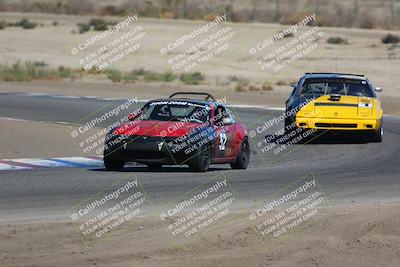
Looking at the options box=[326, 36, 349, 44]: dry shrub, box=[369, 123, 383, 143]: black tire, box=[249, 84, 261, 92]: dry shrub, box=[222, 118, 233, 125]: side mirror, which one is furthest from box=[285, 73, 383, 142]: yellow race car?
box=[326, 36, 349, 44]: dry shrub

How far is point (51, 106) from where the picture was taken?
31.5m

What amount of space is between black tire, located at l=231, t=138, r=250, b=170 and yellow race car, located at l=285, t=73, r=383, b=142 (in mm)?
4325

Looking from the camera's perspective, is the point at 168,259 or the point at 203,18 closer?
the point at 168,259

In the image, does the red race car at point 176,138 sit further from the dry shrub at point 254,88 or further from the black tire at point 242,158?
the dry shrub at point 254,88

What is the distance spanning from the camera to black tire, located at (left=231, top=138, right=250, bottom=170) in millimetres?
18844

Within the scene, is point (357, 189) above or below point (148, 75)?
above

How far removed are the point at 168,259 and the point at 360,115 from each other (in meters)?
13.1

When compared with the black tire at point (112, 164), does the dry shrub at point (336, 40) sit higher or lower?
lower

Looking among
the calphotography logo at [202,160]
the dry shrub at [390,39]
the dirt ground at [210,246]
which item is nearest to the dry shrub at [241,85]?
the calphotography logo at [202,160]

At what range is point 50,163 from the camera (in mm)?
18844

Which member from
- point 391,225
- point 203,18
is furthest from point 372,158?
point 203,18

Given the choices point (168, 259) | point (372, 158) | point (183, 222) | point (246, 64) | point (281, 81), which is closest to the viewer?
point (168, 259)

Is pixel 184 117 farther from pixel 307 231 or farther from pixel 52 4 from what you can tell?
pixel 52 4

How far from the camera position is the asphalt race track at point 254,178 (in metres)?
14.2
